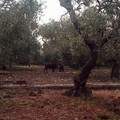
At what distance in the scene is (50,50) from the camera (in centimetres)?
5916

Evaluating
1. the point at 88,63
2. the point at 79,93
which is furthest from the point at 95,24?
the point at 79,93

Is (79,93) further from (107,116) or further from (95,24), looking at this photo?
(107,116)

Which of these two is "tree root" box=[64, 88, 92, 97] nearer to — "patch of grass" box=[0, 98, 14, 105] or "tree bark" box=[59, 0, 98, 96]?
"tree bark" box=[59, 0, 98, 96]

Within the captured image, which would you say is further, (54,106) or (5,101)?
(5,101)

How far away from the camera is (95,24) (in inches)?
639

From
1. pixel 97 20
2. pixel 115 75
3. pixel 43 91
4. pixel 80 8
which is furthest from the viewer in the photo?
pixel 115 75

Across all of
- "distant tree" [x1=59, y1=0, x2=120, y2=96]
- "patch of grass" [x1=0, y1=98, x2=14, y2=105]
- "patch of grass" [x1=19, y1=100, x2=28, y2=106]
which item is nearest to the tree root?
"distant tree" [x1=59, y1=0, x2=120, y2=96]

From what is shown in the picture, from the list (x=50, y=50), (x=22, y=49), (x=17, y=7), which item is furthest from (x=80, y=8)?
(x=50, y=50)

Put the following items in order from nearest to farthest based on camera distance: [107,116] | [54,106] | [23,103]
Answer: [107,116] → [54,106] → [23,103]

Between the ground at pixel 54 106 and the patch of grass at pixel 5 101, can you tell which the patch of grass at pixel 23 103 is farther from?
the patch of grass at pixel 5 101

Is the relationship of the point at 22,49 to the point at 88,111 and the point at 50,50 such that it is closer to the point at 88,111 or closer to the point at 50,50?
the point at 50,50

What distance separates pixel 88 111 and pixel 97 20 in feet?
15.2

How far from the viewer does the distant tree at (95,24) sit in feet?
54.8

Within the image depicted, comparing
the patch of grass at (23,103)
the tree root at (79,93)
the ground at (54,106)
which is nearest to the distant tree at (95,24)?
the tree root at (79,93)
